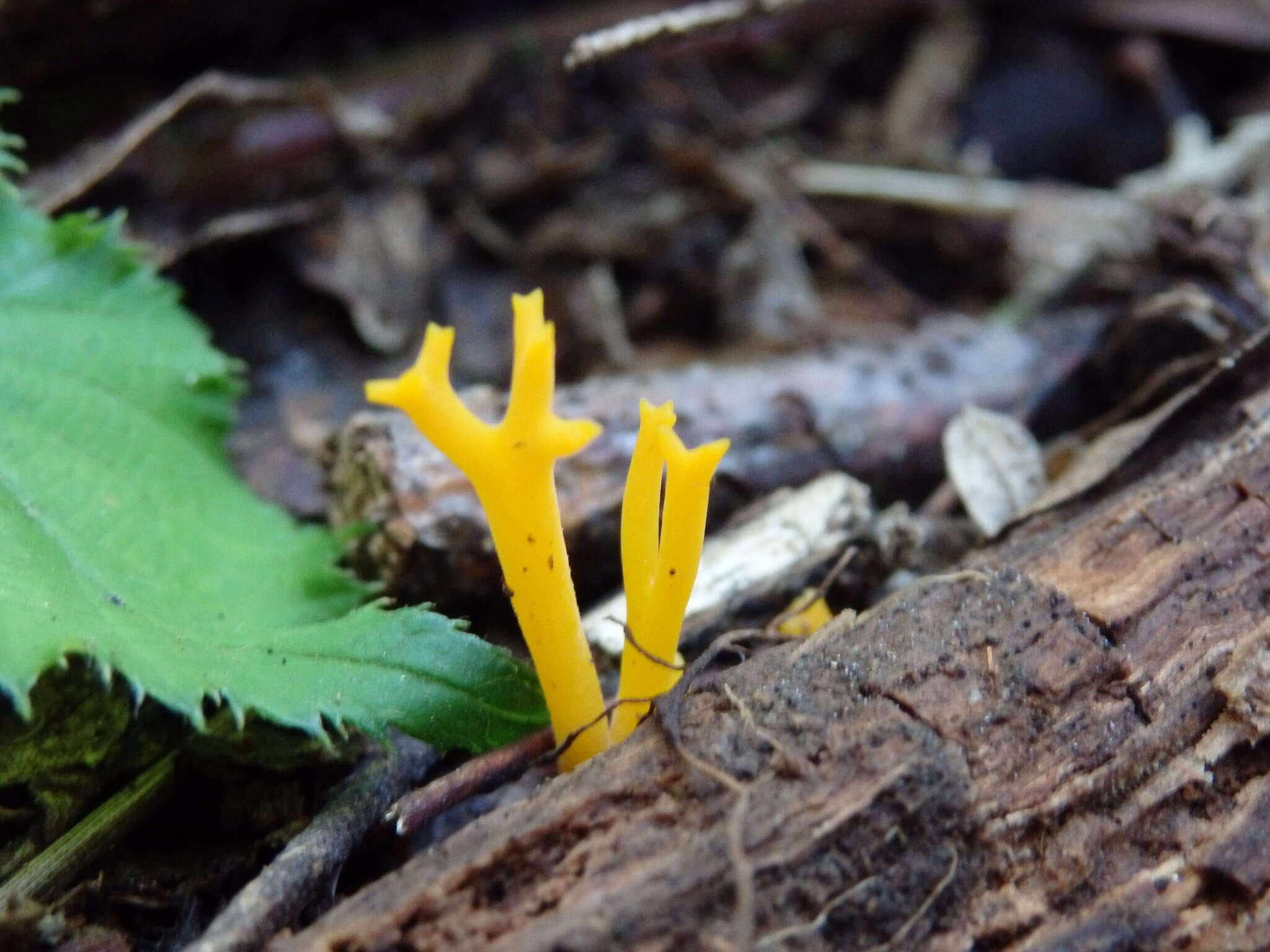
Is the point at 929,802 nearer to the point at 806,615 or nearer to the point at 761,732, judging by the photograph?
the point at 761,732

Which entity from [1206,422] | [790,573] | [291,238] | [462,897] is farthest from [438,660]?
[291,238]

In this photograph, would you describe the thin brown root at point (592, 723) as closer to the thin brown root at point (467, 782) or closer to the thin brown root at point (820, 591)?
the thin brown root at point (467, 782)

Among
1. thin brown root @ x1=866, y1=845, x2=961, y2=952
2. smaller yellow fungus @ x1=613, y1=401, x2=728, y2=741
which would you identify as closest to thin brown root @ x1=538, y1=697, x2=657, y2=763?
smaller yellow fungus @ x1=613, y1=401, x2=728, y2=741

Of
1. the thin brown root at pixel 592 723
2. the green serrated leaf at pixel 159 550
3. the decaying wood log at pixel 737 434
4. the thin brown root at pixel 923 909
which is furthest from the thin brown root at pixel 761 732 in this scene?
the decaying wood log at pixel 737 434

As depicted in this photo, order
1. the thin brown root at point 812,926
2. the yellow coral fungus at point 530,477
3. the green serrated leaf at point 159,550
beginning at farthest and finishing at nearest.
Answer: the green serrated leaf at point 159,550 → the yellow coral fungus at point 530,477 → the thin brown root at point 812,926

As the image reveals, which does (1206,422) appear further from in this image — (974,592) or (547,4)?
(547,4)

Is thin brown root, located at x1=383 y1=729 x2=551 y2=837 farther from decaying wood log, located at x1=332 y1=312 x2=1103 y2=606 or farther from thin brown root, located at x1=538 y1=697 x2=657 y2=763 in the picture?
decaying wood log, located at x1=332 y1=312 x2=1103 y2=606
